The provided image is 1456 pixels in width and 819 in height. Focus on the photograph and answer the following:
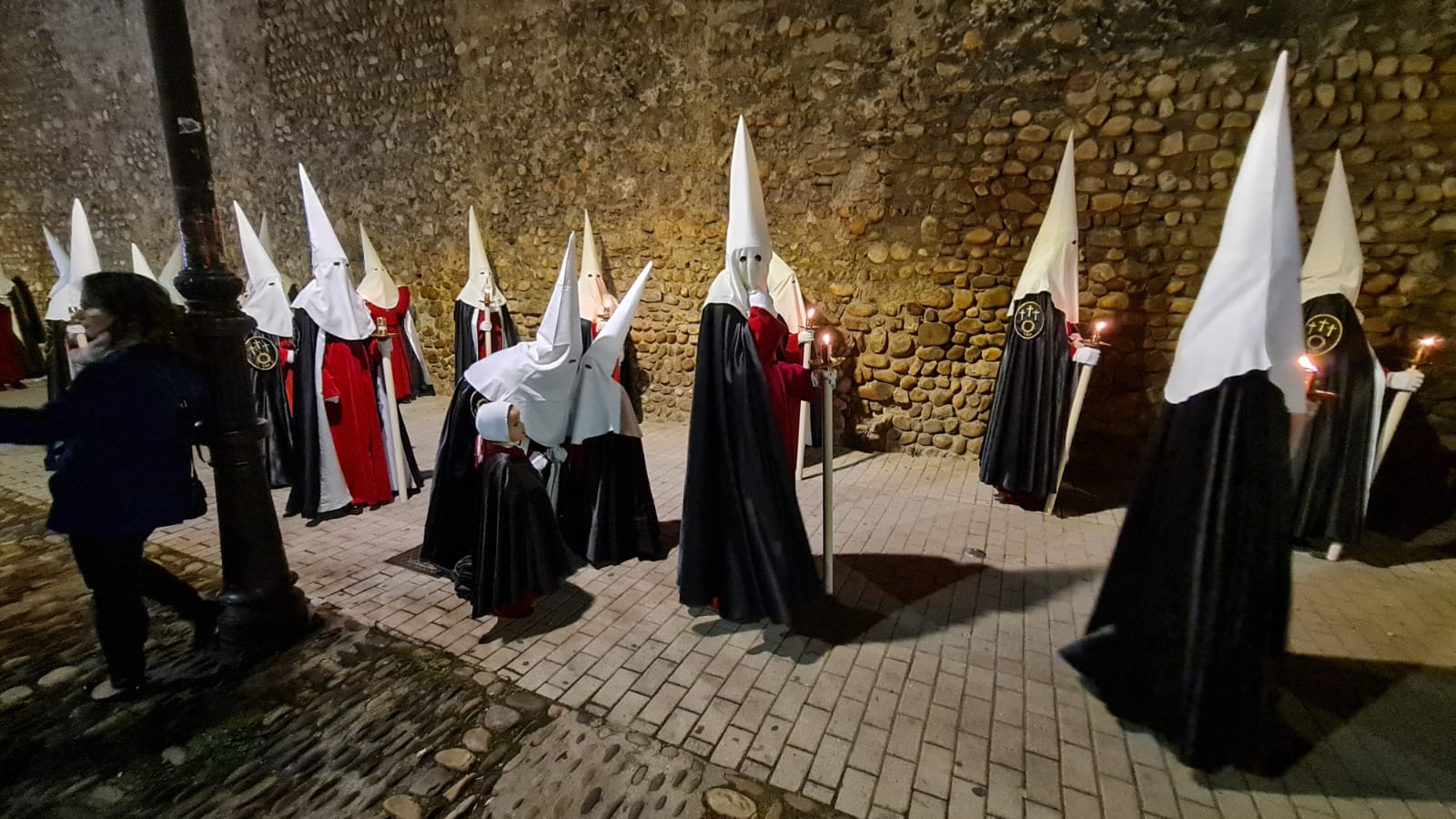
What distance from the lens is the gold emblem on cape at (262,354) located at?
4965 millimetres

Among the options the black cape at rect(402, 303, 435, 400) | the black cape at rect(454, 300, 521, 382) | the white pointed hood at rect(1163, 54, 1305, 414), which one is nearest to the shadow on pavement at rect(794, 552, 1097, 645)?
the white pointed hood at rect(1163, 54, 1305, 414)

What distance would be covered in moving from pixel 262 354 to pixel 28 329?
967 cm

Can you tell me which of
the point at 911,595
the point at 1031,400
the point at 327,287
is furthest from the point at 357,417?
the point at 1031,400

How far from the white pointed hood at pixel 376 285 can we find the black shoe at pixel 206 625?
6.61 meters

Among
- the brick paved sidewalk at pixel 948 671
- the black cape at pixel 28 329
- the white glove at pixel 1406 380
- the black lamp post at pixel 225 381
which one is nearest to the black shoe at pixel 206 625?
the black lamp post at pixel 225 381

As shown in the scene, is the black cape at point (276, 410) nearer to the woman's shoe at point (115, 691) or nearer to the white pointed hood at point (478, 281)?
the woman's shoe at point (115, 691)

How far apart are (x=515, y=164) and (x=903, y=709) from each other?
8776 mm

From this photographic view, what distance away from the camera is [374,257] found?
9.03 metres

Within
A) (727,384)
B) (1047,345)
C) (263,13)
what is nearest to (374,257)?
(263,13)

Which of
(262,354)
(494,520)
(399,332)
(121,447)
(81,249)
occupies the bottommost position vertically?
(494,520)

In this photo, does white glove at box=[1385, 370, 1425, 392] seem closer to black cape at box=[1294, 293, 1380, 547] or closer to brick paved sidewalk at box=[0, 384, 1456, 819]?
black cape at box=[1294, 293, 1380, 547]

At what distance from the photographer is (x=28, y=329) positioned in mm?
10312

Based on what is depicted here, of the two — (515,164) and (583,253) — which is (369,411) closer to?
(583,253)

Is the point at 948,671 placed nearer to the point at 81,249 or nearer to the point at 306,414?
the point at 306,414
